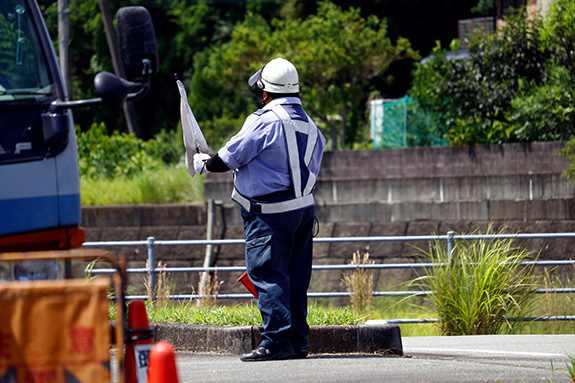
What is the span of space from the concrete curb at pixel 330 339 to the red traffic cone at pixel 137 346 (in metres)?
3.34

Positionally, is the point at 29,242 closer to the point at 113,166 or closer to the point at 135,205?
the point at 135,205

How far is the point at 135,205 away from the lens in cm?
1631

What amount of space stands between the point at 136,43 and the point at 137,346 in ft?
6.64

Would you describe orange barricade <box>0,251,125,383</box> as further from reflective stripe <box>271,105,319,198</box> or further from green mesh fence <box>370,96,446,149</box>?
green mesh fence <box>370,96,446,149</box>

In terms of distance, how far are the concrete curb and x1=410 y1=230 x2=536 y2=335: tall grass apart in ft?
5.07

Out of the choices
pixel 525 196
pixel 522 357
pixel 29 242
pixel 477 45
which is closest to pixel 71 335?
pixel 29 242

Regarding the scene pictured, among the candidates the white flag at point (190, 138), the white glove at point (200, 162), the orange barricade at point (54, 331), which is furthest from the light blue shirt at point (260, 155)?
the orange barricade at point (54, 331)

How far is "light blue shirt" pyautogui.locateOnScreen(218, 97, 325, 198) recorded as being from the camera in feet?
19.9

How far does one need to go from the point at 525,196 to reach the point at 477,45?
189 inches

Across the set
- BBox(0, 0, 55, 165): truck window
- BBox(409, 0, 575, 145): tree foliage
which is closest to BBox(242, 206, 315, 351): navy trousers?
BBox(0, 0, 55, 165): truck window

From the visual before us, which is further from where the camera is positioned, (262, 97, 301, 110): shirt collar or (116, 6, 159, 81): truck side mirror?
(262, 97, 301, 110): shirt collar

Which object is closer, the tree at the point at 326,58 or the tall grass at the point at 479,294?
the tall grass at the point at 479,294

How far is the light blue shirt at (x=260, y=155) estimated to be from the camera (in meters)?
6.05

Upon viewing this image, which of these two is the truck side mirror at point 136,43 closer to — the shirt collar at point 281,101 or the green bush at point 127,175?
the shirt collar at point 281,101
